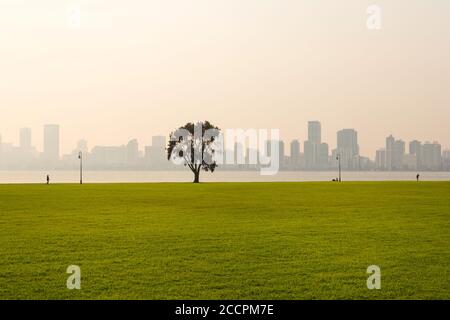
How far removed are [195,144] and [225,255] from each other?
80913 mm

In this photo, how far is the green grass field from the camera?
11.8m

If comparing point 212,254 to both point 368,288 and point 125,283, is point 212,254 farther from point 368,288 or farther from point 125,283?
point 368,288

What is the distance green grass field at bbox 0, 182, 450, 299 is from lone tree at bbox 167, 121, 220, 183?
67089mm

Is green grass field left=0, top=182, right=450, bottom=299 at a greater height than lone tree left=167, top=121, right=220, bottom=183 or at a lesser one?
lesser

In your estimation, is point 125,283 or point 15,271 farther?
point 15,271

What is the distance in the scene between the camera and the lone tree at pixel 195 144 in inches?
3750

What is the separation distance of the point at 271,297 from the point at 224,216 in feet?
53.3

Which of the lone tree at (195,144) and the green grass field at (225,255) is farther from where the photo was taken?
the lone tree at (195,144)

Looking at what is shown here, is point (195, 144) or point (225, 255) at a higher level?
point (195, 144)

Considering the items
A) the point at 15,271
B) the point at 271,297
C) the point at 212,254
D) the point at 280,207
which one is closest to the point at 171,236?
the point at 212,254

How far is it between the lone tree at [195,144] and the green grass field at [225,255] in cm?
6709

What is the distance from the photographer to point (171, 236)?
19.9 meters

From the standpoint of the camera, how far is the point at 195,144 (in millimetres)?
96312
